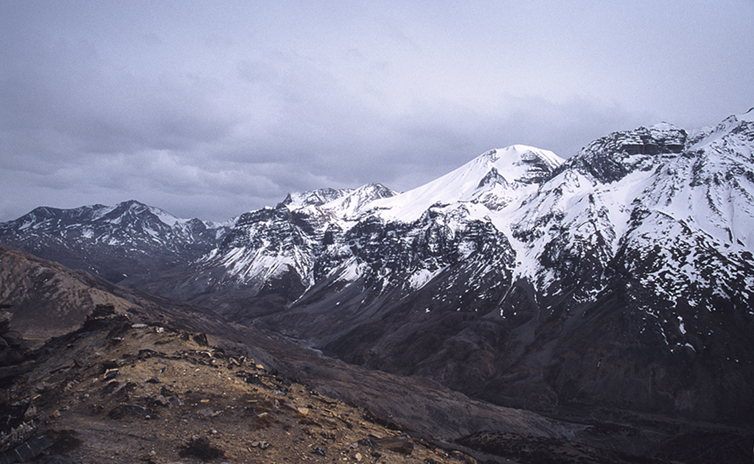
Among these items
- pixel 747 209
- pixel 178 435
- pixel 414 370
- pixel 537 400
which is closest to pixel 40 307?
pixel 414 370

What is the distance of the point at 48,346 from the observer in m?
38.5

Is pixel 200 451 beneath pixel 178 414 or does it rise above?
beneath

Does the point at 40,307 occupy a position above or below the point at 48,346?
below

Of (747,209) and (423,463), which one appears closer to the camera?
(423,463)

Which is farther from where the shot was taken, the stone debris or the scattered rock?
the stone debris

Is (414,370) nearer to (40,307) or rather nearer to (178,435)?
(40,307)

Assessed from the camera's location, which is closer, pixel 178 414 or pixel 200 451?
pixel 200 451

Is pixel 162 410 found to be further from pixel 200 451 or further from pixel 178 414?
pixel 200 451

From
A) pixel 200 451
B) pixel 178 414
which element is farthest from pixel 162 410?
pixel 200 451

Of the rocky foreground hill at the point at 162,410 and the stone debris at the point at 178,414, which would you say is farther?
the stone debris at the point at 178,414

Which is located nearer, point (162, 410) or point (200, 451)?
point (200, 451)

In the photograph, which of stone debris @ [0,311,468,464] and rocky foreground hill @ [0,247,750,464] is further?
stone debris @ [0,311,468,464]

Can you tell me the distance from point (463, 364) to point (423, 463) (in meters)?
153

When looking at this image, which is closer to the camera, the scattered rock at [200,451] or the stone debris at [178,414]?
the scattered rock at [200,451]
